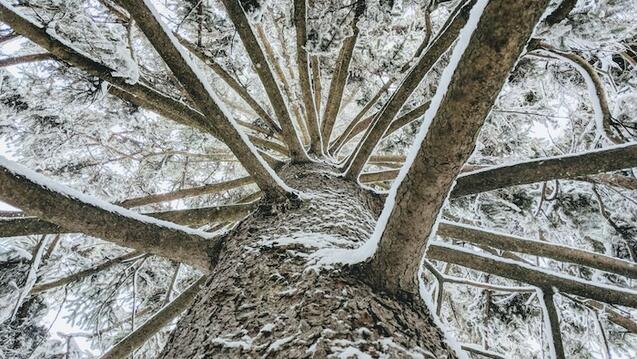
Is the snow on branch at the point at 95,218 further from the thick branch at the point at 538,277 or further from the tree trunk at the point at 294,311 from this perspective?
the thick branch at the point at 538,277

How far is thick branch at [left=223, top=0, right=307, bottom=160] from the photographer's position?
7.18ft

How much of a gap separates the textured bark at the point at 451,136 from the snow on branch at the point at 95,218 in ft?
2.57

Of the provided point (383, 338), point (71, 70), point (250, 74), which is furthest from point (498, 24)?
point (250, 74)

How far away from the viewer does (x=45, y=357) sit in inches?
116

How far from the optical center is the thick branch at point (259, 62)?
219 centimetres

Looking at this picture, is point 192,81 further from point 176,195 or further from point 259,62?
point 176,195

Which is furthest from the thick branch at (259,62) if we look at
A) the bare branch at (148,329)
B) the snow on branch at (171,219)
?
the bare branch at (148,329)

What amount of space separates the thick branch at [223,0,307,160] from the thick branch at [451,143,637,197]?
1.20 metres

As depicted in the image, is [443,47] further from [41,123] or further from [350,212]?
[41,123]

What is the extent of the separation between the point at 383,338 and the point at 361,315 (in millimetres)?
81

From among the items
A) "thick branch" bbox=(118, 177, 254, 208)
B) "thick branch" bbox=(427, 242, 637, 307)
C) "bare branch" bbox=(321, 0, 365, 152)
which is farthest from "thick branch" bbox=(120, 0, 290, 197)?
"bare branch" bbox=(321, 0, 365, 152)

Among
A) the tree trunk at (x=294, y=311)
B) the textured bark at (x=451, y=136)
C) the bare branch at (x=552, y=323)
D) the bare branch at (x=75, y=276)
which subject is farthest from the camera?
the bare branch at (x=75, y=276)

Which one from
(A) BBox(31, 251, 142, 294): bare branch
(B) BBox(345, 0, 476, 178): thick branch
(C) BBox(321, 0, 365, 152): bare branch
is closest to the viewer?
(B) BBox(345, 0, 476, 178): thick branch

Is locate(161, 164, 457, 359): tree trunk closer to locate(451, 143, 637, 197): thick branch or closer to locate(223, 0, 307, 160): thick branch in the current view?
locate(451, 143, 637, 197): thick branch
